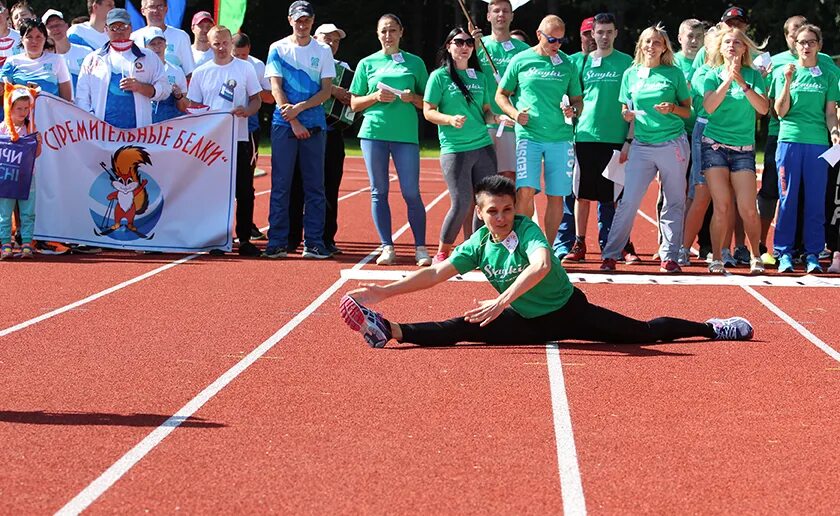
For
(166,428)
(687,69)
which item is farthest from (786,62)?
(166,428)

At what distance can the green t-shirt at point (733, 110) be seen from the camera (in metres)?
11.4

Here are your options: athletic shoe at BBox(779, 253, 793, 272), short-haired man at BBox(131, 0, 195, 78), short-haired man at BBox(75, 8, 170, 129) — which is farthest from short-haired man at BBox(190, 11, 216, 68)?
athletic shoe at BBox(779, 253, 793, 272)

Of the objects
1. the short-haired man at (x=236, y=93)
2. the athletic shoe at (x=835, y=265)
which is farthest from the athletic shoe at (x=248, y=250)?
the athletic shoe at (x=835, y=265)

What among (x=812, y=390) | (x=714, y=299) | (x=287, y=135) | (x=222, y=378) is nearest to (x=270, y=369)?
(x=222, y=378)

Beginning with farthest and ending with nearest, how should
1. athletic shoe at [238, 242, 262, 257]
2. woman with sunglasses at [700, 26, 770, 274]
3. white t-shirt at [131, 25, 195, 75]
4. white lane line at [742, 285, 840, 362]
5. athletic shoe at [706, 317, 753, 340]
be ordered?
white t-shirt at [131, 25, 195, 75]
athletic shoe at [238, 242, 262, 257]
woman with sunglasses at [700, 26, 770, 274]
athletic shoe at [706, 317, 753, 340]
white lane line at [742, 285, 840, 362]

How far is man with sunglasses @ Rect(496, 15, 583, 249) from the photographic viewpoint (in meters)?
11.6

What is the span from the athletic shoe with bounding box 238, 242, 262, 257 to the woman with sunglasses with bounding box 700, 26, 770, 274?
13.3ft

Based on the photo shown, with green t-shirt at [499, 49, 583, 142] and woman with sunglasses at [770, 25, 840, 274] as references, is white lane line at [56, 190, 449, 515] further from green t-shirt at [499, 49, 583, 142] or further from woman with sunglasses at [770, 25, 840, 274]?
woman with sunglasses at [770, 25, 840, 274]

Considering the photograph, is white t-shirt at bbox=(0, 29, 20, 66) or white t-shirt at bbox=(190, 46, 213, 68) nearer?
white t-shirt at bbox=(0, 29, 20, 66)

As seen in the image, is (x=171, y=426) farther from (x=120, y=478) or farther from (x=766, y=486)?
(x=766, y=486)

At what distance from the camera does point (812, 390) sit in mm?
6820

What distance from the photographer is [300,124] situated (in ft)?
40.1

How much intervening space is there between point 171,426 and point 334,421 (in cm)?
70

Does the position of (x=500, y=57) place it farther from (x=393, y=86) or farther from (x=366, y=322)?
(x=366, y=322)
